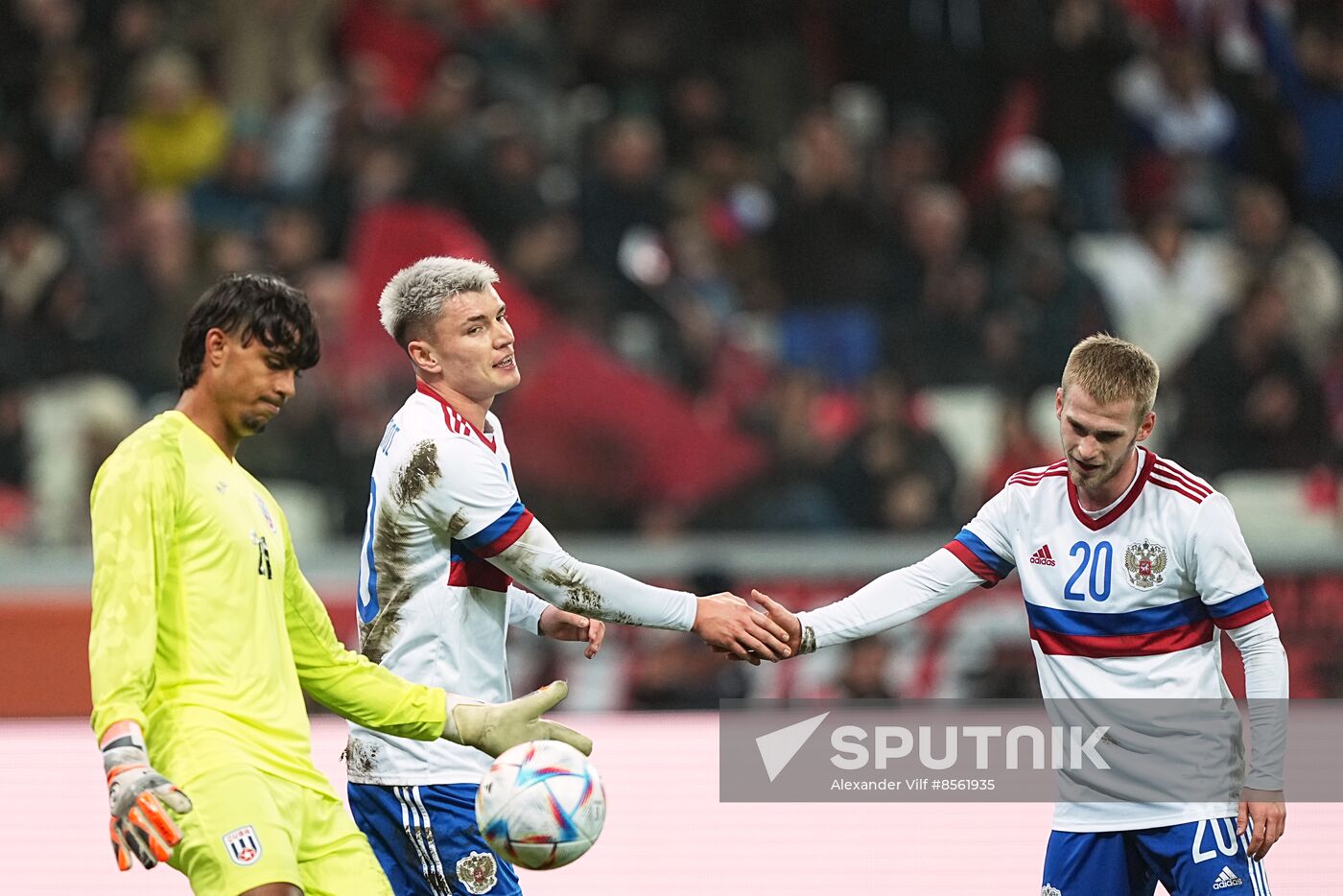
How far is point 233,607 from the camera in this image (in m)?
3.60

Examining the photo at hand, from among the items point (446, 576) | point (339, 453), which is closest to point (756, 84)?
point (339, 453)

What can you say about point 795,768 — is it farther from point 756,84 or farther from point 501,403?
point 756,84

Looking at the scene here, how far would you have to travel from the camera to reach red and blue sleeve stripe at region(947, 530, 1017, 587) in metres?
4.54

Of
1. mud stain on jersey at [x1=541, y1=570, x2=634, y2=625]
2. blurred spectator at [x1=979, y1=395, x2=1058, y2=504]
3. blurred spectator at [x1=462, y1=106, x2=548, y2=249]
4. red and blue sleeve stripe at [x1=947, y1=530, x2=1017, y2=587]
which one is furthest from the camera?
blurred spectator at [x1=462, y1=106, x2=548, y2=249]

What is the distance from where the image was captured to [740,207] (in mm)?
12055

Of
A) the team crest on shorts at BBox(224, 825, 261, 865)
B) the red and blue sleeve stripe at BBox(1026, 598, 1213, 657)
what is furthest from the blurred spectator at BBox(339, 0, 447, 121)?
the team crest on shorts at BBox(224, 825, 261, 865)

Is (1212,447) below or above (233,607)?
above

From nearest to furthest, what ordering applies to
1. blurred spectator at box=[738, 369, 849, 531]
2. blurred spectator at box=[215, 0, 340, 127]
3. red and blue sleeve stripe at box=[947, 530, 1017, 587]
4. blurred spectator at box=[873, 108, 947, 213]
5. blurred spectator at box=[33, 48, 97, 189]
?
red and blue sleeve stripe at box=[947, 530, 1017, 587]
blurred spectator at box=[738, 369, 849, 531]
blurred spectator at box=[33, 48, 97, 189]
blurred spectator at box=[873, 108, 947, 213]
blurred spectator at box=[215, 0, 340, 127]

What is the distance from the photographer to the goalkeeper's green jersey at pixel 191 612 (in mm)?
3389

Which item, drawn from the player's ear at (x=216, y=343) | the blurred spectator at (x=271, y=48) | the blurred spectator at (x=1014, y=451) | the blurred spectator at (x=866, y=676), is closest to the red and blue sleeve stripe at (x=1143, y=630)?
the player's ear at (x=216, y=343)

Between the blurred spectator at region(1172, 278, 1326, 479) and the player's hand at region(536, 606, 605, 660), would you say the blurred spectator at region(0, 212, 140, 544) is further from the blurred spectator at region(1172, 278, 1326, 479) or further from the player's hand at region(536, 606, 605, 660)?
the blurred spectator at region(1172, 278, 1326, 479)

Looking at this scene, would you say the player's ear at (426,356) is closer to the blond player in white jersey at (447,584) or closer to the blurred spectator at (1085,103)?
the blond player in white jersey at (447,584)

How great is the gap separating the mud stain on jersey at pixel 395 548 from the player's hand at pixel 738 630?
76cm

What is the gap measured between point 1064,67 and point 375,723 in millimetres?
9792
